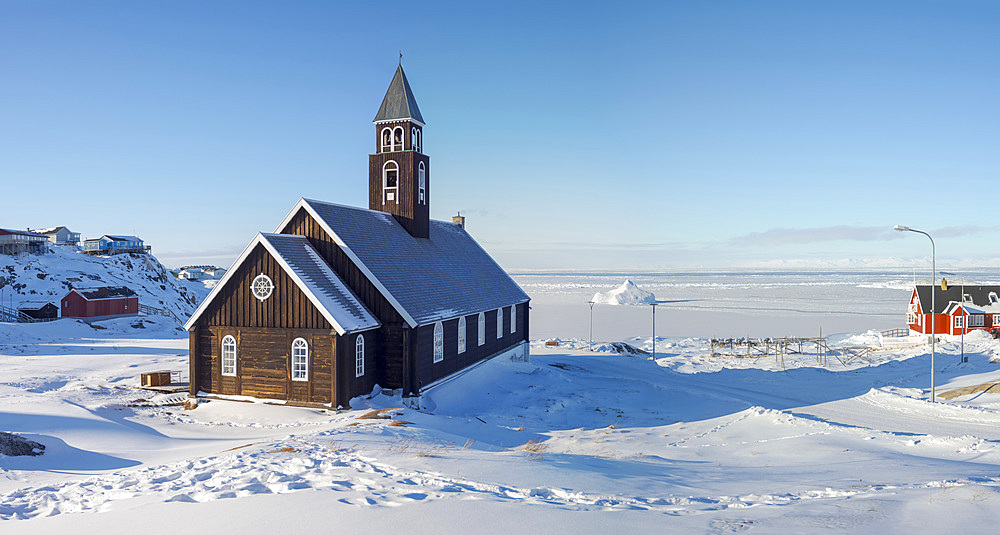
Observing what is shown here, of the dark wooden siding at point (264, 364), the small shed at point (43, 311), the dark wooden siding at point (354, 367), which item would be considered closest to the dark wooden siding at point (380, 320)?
the dark wooden siding at point (354, 367)

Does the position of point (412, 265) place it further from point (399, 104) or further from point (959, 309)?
point (959, 309)

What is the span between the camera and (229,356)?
83.6 ft

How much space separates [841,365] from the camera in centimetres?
4853

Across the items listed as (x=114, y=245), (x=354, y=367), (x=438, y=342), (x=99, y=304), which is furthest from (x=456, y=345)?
(x=114, y=245)

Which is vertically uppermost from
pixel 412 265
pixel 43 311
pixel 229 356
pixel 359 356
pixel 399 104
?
pixel 399 104

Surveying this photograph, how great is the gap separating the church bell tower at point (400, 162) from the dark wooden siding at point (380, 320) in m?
7.12

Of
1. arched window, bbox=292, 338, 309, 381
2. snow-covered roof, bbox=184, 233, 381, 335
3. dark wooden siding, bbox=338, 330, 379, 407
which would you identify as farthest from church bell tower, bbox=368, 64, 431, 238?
arched window, bbox=292, 338, 309, 381

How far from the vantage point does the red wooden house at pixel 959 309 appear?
61.2 metres

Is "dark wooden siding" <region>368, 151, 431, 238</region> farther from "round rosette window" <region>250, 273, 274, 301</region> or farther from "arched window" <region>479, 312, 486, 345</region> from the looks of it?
"round rosette window" <region>250, 273, 274, 301</region>

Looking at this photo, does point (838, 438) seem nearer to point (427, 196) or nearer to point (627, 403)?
point (627, 403)

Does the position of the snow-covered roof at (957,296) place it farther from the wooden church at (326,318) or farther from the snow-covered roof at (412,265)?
the wooden church at (326,318)

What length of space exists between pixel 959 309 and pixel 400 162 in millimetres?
60770

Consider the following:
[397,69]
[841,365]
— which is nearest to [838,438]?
[397,69]

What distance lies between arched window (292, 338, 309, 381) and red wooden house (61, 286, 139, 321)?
49467 millimetres
